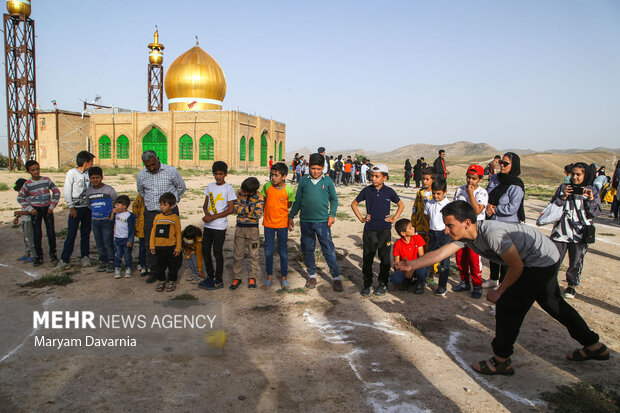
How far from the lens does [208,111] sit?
120 ft

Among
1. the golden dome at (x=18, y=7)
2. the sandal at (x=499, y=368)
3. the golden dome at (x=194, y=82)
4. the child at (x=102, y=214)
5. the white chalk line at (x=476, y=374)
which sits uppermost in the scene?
the golden dome at (x=18, y=7)

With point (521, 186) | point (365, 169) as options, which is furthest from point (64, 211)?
point (365, 169)

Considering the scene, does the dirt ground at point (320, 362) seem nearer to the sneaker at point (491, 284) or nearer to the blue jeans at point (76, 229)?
the sneaker at point (491, 284)

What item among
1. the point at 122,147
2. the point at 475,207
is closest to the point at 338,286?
the point at 475,207

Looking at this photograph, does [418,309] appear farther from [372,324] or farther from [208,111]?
[208,111]

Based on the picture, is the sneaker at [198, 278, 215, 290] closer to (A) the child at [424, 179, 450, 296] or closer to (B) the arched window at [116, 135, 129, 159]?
(A) the child at [424, 179, 450, 296]

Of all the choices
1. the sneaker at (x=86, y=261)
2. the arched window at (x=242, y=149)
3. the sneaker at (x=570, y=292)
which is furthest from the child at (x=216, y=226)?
the arched window at (x=242, y=149)

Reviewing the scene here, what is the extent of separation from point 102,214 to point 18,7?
37.6 metres

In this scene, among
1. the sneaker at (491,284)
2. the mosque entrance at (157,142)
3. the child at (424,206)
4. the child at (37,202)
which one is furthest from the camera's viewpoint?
the mosque entrance at (157,142)

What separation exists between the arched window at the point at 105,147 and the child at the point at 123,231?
38.1 m

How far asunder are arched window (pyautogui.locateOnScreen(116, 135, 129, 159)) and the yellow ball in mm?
39881

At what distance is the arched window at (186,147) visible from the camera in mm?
37344

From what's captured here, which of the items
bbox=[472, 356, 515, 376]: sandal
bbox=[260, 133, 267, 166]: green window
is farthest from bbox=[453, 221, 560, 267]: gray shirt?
bbox=[260, 133, 267, 166]: green window

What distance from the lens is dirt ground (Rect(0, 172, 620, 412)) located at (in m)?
3.01
